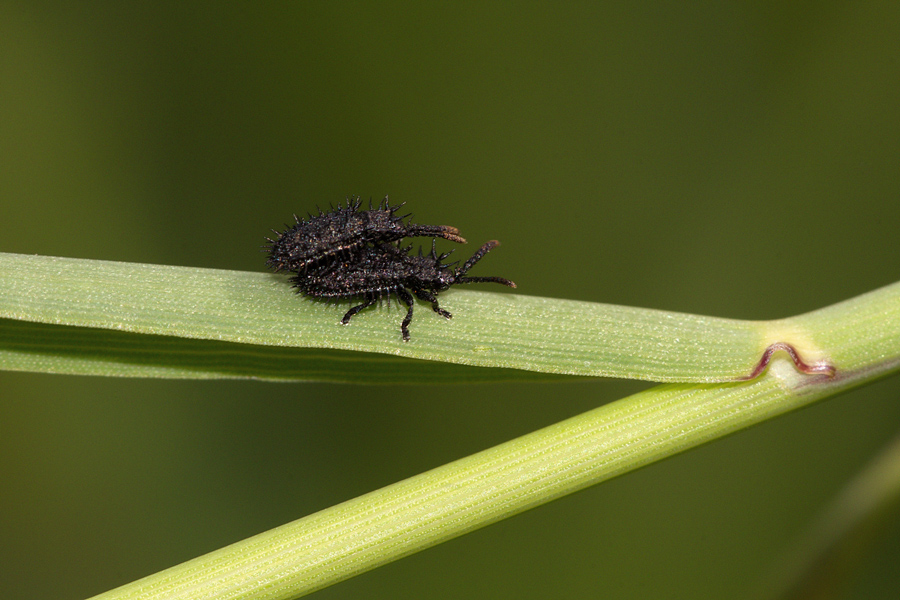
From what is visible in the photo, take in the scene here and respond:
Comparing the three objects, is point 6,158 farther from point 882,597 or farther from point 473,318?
point 882,597

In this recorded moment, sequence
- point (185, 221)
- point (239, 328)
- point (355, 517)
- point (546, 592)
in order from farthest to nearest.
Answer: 1. point (185, 221)
2. point (546, 592)
3. point (239, 328)
4. point (355, 517)

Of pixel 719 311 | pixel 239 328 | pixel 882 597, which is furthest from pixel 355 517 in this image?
pixel 882 597

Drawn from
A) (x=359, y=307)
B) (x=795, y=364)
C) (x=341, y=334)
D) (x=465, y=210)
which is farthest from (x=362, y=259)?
(x=465, y=210)

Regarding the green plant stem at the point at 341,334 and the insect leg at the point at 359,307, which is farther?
the insect leg at the point at 359,307

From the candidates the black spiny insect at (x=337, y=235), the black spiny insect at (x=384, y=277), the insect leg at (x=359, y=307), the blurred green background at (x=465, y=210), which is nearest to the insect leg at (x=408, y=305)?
the black spiny insect at (x=384, y=277)

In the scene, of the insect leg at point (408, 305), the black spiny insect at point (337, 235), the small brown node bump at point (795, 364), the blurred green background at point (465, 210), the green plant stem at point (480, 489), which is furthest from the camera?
the blurred green background at point (465, 210)

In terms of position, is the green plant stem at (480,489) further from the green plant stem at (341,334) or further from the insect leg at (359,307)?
the insect leg at (359,307)
